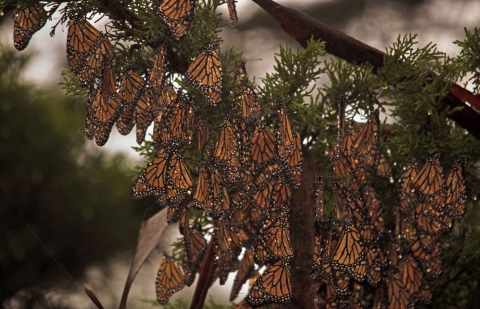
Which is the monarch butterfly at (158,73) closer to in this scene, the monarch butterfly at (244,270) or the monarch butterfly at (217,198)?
the monarch butterfly at (217,198)

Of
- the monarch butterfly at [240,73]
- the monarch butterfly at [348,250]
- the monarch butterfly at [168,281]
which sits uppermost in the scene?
the monarch butterfly at [240,73]

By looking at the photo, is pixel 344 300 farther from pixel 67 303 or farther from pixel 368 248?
pixel 67 303

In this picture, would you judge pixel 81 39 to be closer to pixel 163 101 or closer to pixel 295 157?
pixel 163 101

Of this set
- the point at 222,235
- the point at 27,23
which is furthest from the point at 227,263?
the point at 27,23

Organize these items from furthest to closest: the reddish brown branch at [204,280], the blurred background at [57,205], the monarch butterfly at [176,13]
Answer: the blurred background at [57,205] → the reddish brown branch at [204,280] → the monarch butterfly at [176,13]

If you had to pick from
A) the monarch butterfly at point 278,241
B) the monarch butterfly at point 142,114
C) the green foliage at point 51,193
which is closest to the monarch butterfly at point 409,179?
the monarch butterfly at point 278,241

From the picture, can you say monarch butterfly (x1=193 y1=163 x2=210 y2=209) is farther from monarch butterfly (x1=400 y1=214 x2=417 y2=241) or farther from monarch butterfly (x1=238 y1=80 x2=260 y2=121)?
→ monarch butterfly (x1=400 y1=214 x2=417 y2=241)
